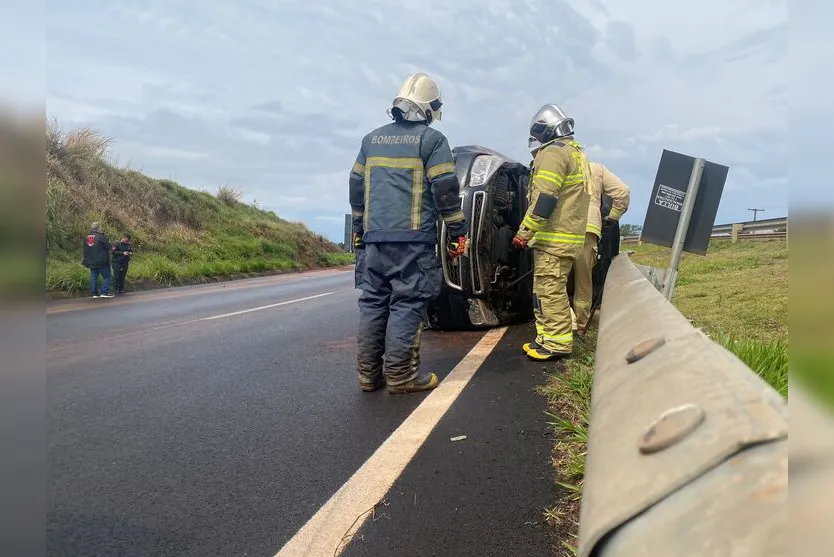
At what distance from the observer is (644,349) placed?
4.41 feet

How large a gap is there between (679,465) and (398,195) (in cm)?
356

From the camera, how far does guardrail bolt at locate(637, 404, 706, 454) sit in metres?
0.81

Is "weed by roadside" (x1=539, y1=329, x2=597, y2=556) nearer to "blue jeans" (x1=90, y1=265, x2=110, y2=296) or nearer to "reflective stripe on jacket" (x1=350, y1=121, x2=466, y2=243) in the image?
"reflective stripe on jacket" (x1=350, y1=121, x2=466, y2=243)

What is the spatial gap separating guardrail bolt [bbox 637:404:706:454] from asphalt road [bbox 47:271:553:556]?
133 centimetres

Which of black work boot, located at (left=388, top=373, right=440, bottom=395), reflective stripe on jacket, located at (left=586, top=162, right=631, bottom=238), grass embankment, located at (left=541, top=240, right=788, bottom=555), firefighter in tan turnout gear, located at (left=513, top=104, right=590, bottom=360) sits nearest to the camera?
grass embankment, located at (left=541, top=240, right=788, bottom=555)

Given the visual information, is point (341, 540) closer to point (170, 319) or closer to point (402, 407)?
point (402, 407)

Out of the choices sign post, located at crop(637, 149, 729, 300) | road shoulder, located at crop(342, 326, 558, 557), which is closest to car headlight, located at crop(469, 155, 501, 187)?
sign post, located at crop(637, 149, 729, 300)

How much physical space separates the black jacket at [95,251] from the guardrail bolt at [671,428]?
14669 mm

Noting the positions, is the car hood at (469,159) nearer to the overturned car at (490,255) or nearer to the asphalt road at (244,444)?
the overturned car at (490,255)

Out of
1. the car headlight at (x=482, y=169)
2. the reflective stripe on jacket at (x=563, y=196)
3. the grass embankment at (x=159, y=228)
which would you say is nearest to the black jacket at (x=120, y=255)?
the grass embankment at (x=159, y=228)

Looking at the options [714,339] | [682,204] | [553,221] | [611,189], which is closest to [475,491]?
[714,339]

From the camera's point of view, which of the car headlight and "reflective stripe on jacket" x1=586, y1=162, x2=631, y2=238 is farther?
"reflective stripe on jacket" x1=586, y1=162, x2=631, y2=238

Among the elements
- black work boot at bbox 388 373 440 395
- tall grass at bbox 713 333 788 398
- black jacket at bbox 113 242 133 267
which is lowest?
black jacket at bbox 113 242 133 267
